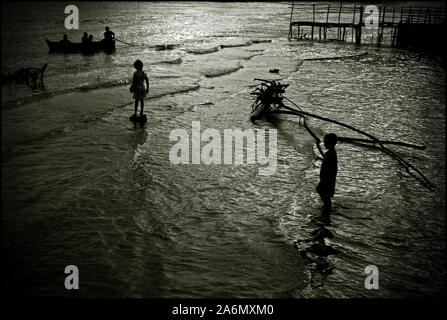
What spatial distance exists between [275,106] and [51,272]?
10441 millimetres

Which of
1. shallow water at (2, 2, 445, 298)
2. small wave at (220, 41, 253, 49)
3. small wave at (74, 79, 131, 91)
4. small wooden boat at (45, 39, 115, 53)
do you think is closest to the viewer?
shallow water at (2, 2, 445, 298)

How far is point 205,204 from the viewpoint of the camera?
7230 mm

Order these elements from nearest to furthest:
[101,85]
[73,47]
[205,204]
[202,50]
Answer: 1. [205,204]
2. [101,85]
3. [73,47]
4. [202,50]

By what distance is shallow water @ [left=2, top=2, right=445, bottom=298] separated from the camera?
5195 mm

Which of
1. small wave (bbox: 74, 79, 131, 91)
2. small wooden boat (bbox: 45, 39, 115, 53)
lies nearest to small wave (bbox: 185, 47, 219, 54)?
small wooden boat (bbox: 45, 39, 115, 53)

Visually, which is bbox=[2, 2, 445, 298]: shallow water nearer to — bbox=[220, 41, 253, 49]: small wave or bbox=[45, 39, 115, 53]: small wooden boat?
bbox=[45, 39, 115, 53]: small wooden boat

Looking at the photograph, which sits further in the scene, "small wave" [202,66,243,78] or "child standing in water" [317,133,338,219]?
"small wave" [202,66,243,78]

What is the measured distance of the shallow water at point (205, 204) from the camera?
5195 millimetres

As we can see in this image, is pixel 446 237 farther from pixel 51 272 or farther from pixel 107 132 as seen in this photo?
pixel 107 132

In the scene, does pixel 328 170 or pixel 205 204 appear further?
pixel 205 204

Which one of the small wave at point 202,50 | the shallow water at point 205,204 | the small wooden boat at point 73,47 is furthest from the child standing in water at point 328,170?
the small wave at point 202,50

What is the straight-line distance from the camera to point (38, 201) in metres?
7.16

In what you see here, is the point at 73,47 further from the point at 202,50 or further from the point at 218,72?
the point at 218,72

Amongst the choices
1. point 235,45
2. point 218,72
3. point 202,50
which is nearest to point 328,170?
point 218,72
